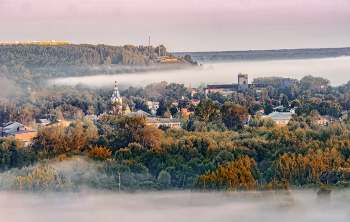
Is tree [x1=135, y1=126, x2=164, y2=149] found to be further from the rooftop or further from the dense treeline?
the dense treeline

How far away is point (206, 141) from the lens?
12508mm

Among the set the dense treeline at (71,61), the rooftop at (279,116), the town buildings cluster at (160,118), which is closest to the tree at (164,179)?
the town buildings cluster at (160,118)

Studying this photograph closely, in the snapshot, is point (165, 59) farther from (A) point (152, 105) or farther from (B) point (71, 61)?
(A) point (152, 105)

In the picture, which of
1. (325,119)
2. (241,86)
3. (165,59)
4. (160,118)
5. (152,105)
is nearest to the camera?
(325,119)

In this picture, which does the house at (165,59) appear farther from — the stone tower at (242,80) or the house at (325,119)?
the house at (325,119)

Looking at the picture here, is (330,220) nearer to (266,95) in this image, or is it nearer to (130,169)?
(130,169)

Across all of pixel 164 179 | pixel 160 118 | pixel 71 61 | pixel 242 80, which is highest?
pixel 71 61

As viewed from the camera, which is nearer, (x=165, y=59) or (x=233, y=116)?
(x=233, y=116)

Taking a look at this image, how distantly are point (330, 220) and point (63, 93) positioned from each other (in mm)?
26248

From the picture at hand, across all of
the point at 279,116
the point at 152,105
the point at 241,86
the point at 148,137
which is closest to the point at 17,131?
the point at 148,137

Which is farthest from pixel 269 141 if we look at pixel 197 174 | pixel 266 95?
pixel 266 95

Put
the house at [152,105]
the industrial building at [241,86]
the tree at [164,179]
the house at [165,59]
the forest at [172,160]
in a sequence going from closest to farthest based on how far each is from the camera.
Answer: the forest at [172,160] < the tree at [164,179] < the house at [152,105] < the industrial building at [241,86] < the house at [165,59]

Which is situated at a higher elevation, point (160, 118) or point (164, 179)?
point (164, 179)

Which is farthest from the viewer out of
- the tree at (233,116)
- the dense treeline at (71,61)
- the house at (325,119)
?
the dense treeline at (71,61)
